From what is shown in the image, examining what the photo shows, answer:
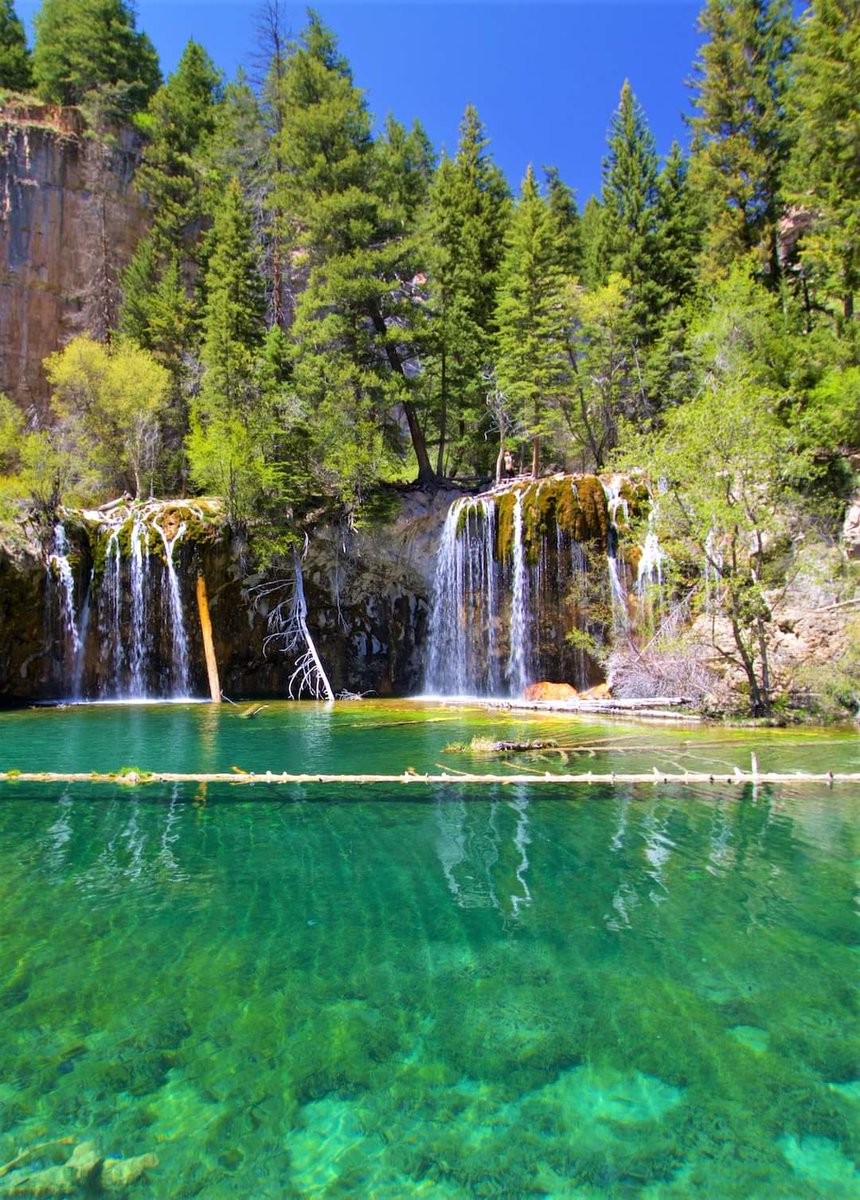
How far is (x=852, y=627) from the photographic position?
14.3 metres

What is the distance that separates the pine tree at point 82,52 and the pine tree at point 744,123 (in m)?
28.7

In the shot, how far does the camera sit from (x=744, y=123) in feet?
84.2

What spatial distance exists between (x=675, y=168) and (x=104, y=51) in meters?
30.2

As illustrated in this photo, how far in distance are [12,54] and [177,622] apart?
3747cm

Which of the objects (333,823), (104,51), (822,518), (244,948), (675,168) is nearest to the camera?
(244,948)

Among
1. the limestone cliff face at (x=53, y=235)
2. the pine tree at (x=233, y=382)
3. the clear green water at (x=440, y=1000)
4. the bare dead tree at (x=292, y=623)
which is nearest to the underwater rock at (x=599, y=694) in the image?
the bare dead tree at (x=292, y=623)

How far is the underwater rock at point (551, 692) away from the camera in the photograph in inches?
707

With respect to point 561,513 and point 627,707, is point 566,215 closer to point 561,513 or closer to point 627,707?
point 561,513

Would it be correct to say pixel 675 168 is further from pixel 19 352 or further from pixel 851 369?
pixel 19 352

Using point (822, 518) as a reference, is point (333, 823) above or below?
below

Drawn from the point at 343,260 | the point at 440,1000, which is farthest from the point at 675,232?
the point at 440,1000

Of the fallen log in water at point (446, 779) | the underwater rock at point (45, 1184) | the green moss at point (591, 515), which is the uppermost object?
the green moss at point (591, 515)

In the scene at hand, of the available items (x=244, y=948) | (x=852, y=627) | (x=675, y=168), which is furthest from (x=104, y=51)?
(x=244, y=948)

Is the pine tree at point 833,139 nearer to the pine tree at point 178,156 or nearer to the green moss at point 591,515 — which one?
the green moss at point 591,515
